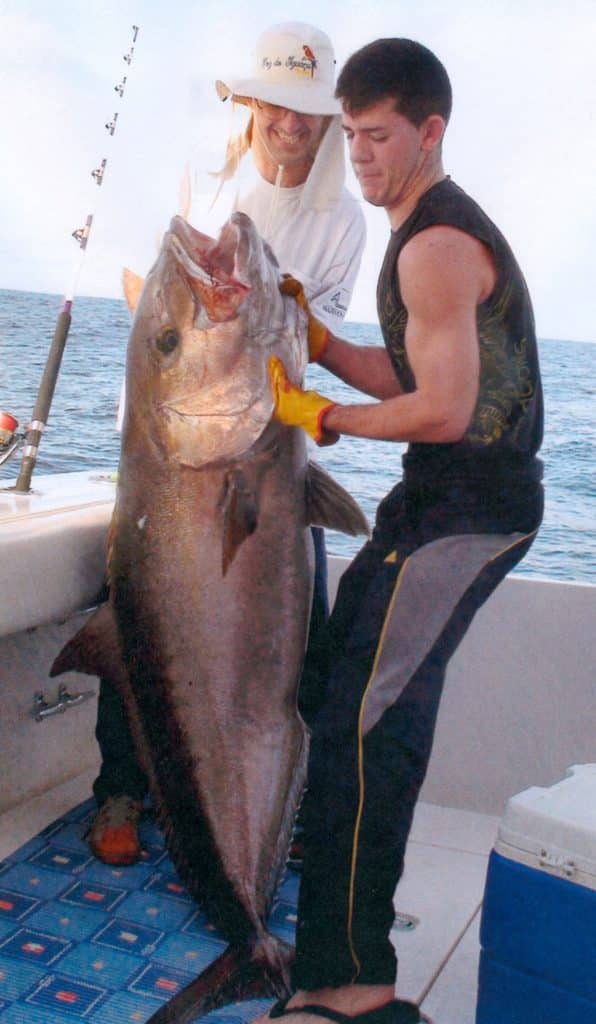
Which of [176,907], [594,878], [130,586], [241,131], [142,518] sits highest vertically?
[241,131]

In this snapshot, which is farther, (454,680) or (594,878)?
(454,680)

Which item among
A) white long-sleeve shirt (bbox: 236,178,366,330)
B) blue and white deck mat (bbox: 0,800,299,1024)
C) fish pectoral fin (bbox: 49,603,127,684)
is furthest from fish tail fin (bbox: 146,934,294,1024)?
white long-sleeve shirt (bbox: 236,178,366,330)

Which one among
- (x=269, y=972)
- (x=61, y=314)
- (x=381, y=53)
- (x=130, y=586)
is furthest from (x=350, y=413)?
(x=61, y=314)

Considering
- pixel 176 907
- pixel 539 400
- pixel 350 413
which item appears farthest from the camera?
pixel 176 907

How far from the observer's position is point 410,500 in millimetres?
2393

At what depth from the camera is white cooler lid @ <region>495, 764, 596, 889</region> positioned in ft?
6.58

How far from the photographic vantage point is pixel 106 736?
310cm

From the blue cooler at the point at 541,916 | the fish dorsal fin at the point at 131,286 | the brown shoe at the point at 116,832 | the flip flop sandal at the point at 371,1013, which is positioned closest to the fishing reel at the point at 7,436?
the fish dorsal fin at the point at 131,286

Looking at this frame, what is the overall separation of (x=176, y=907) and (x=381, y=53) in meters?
2.10

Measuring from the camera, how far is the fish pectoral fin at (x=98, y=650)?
Answer: 2.47m

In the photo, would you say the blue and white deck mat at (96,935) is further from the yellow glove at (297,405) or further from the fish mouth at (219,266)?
the fish mouth at (219,266)

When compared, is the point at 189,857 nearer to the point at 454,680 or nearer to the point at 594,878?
the point at 594,878

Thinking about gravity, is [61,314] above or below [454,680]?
above

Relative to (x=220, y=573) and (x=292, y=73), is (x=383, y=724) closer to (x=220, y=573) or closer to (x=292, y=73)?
(x=220, y=573)
